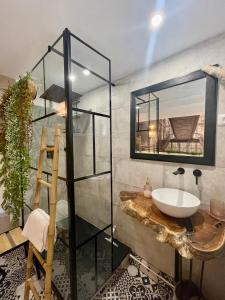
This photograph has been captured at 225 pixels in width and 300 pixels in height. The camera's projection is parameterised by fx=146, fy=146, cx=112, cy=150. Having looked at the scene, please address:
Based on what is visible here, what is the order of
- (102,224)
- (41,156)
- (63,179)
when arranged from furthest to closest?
(102,224) < (41,156) < (63,179)

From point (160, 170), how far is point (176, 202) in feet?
1.17

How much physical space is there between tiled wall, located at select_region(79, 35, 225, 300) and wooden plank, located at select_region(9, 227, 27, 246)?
1132 millimetres

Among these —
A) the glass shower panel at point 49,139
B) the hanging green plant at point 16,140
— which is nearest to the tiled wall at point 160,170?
the glass shower panel at point 49,139

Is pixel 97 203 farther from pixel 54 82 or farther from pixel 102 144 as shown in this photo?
pixel 54 82

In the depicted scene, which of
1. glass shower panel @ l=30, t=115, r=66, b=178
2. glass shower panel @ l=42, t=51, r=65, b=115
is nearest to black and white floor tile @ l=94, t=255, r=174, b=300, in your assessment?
glass shower panel @ l=30, t=115, r=66, b=178

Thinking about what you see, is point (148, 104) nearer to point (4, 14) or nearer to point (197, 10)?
point (197, 10)

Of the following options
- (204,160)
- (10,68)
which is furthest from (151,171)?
(10,68)

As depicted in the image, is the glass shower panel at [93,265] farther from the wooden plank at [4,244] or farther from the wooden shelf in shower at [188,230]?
the wooden plank at [4,244]

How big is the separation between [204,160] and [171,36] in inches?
42.5

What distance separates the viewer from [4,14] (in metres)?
1.02

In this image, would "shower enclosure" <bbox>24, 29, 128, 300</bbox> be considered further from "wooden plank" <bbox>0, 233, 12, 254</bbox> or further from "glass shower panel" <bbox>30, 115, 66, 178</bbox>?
"wooden plank" <bbox>0, 233, 12, 254</bbox>

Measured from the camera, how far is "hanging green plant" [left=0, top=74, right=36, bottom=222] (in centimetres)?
159

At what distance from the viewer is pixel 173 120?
1.46 metres

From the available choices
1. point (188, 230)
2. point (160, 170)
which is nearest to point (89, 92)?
point (160, 170)
